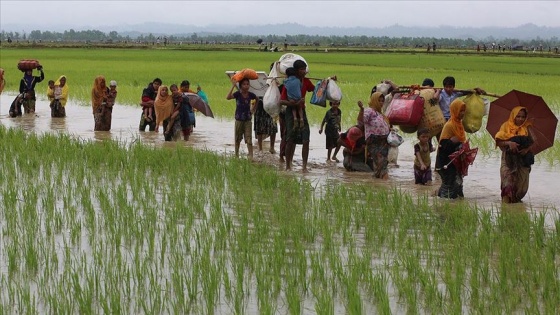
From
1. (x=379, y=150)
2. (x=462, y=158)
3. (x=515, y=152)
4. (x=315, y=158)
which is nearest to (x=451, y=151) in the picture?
(x=462, y=158)

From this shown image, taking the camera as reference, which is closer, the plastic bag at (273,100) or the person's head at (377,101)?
the person's head at (377,101)

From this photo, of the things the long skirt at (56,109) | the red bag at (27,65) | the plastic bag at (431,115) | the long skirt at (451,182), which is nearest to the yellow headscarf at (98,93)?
the long skirt at (56,109)

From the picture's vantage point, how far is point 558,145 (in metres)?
11.7

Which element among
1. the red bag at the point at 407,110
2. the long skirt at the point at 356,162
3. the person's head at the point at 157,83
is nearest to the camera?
the red bag at the point at 407,110

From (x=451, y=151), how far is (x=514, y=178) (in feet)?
2.10

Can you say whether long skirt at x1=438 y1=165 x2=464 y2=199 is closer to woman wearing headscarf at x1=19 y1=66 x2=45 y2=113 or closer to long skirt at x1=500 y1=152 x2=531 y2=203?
long skirt at x1=500 y1=152 x2=531 y2=203

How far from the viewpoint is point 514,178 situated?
25.4ft

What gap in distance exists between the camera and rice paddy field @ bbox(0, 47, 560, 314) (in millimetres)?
4688

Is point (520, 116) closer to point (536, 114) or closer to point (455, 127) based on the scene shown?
point (536, 114)

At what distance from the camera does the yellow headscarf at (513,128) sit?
25.2 ft

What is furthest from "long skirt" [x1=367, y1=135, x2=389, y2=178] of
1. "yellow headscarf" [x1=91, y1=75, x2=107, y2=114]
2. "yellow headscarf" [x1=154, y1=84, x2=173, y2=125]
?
"yellow headscarf" [x1=91, y1=75, x2=107, y2=114]

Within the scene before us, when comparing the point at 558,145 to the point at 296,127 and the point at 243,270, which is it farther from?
the point at 243,270

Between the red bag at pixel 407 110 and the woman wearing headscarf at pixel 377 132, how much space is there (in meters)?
0.12

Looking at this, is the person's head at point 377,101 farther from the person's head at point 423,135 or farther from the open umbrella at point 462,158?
the open umbrella at point 462,158
